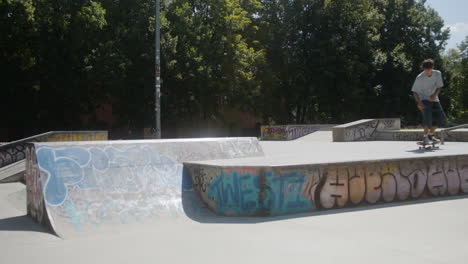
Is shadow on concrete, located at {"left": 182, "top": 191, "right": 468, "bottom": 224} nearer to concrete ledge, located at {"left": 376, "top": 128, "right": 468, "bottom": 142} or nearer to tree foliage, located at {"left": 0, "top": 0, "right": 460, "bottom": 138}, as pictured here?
concrete ledge, located at {"left": 376, "top": 128, "right": 468, "bottom": 142}

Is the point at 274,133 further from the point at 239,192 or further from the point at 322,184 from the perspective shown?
the point at 239,192

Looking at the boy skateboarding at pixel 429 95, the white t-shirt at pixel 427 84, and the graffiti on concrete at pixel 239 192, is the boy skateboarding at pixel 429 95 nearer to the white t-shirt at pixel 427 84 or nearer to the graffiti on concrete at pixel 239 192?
the white t-shirt at pixel 427 84

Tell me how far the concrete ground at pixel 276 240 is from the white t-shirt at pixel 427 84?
10.1 ft

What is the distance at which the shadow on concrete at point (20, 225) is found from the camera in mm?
6086

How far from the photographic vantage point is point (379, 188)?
23.4ft

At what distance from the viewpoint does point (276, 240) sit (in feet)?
16.2

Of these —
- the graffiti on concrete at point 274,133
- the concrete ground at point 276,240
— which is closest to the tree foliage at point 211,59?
the graffiti on concrete at point 274,133

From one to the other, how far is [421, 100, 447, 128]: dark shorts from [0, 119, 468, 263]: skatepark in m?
1.33

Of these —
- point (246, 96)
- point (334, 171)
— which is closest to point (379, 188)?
point (334, 171)

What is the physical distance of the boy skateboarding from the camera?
28.9 feet

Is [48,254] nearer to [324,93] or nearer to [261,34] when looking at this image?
[324,93]

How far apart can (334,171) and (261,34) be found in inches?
1294

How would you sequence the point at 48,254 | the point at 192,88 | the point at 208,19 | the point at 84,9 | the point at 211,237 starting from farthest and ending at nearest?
the point at 208,19 → the point at 192,88 → the point at 84,9 → the point at 211,237 → the point at 48,254

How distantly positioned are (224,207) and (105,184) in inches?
78.4
